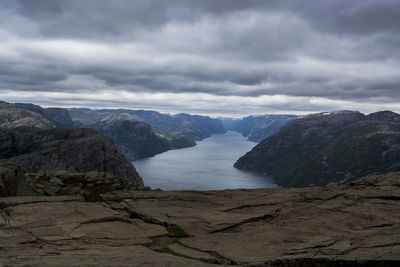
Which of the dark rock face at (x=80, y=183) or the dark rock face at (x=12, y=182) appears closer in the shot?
the dark rock face at (x=12, y=182)

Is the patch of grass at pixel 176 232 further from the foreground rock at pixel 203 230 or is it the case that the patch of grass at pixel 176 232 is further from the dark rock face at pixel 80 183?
the dark rock face at pixel 80 183

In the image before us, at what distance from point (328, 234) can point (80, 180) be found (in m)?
60.2

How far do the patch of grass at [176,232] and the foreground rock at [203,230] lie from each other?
86 millimetres

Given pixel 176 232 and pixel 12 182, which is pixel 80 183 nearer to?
pixel 12 182

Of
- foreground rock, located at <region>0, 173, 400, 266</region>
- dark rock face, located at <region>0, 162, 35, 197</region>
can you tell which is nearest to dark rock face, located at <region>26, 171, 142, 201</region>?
dark rock face, located at <region>0, 162, 35, 197</region>

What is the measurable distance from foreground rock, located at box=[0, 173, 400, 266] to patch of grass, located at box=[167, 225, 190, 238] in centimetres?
9

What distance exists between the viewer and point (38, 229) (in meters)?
21.5

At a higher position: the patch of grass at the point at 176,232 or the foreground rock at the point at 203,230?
the foreground rock at the point at 203,230

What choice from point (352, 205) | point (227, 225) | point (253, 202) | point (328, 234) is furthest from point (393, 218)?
point (227, 225)

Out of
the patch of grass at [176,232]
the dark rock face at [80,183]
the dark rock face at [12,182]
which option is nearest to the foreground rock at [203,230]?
the patch of grass at [176,232]

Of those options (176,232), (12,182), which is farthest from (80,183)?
(176,232)

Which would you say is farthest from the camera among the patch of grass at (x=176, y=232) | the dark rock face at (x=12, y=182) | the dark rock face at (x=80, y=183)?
the dark rock face at (x=80, y=183)

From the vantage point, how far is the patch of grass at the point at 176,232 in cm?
2350

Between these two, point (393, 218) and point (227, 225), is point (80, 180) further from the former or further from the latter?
point (393, 218)
